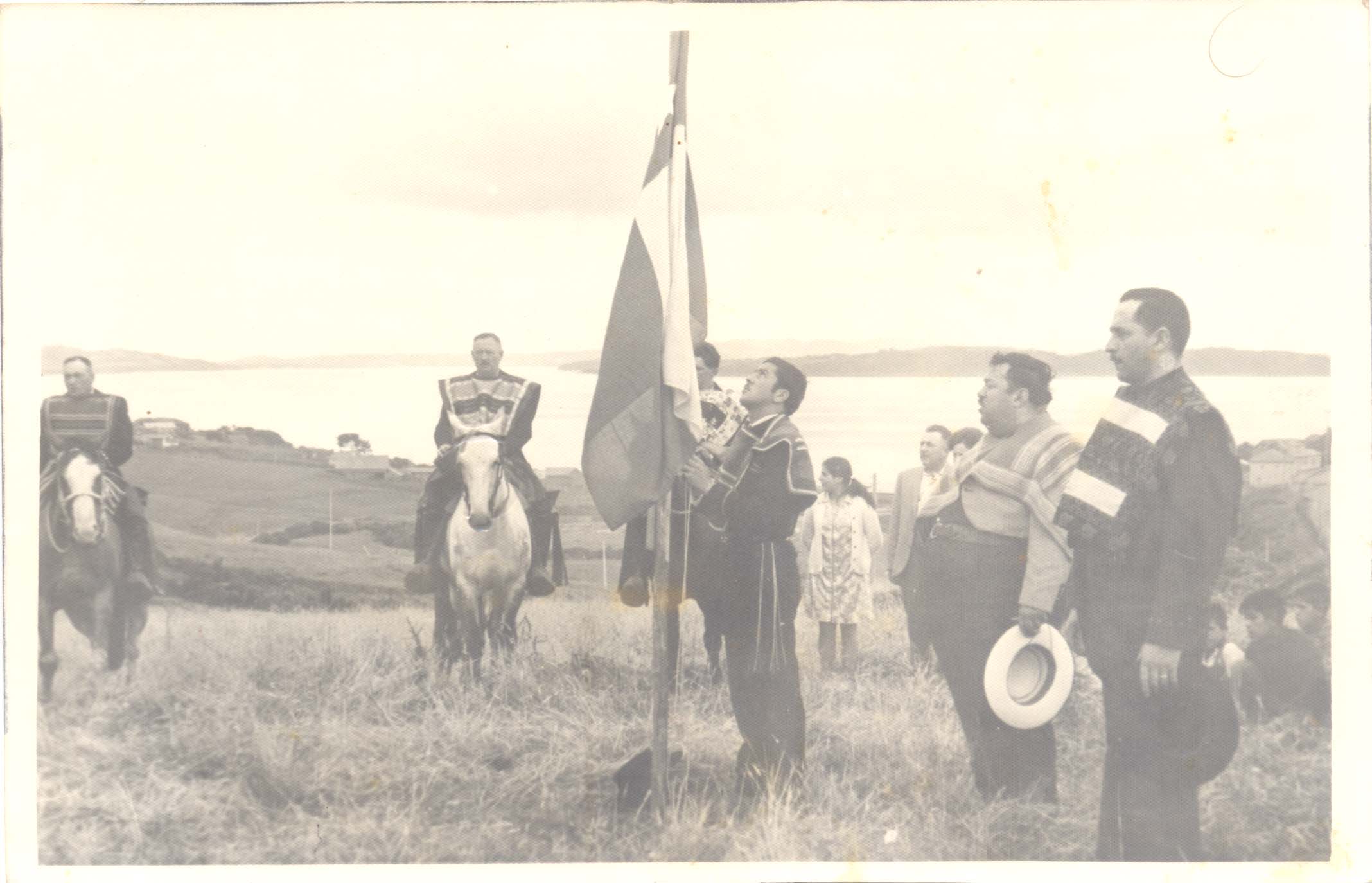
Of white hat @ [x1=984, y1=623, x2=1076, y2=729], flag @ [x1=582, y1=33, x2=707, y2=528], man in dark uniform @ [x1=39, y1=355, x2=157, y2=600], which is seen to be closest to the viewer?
flag @ [x1=582, y1=33, x2=707, y2=528]

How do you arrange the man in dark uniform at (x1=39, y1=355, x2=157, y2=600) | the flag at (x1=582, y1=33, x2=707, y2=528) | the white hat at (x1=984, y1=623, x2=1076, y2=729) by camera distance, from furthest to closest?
the man in dark uniform at (x1=39, y1=355, x2=157, y2=600) → the white hat at (x1=984, y1=623, x2=1076, y2=729) → the flag at (x1=582, y1=33, x2=707, y2=528)

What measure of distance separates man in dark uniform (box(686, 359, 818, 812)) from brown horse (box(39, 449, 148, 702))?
2.25m

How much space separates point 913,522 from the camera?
207 inches

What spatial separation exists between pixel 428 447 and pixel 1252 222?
3.32m

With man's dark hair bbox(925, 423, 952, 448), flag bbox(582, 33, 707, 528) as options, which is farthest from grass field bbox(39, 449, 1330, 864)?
man's dark hair bbox(925, 423, 952, 448)

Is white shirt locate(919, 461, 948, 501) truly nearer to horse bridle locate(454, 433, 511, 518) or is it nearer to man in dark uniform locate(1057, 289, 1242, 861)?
man in dark uniform locate(1057, 289, 1242, 861)

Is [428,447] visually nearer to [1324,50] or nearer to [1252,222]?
[1252,222]

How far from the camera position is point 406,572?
5.28 metres

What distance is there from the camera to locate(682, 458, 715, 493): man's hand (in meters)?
5.20

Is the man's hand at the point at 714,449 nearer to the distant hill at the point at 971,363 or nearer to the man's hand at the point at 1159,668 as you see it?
the distant hill at the point at 971,363

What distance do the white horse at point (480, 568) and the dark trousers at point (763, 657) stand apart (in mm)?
845

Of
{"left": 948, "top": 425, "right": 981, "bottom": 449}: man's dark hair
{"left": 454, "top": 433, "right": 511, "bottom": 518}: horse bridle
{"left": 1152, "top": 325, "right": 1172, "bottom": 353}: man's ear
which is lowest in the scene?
{"left": 454, "top": 433, "right": 511, "bottom": 518}: horse bridle

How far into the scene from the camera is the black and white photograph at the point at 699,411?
16.8ft

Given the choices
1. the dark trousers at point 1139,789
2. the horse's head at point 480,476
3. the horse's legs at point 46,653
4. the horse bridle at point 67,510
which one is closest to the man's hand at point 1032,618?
the dark trousers at point 1139,789
